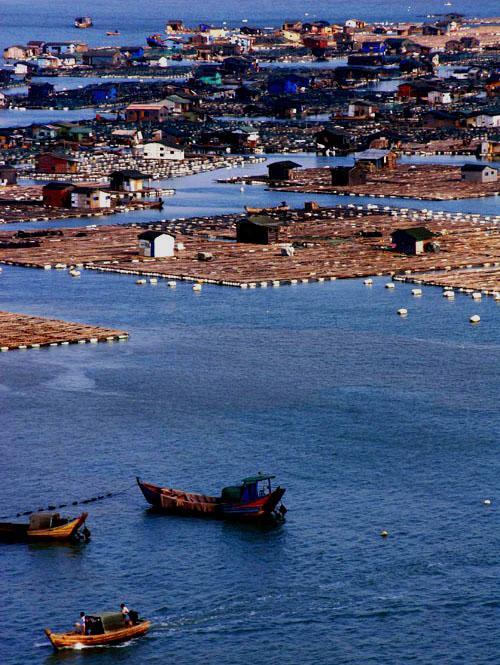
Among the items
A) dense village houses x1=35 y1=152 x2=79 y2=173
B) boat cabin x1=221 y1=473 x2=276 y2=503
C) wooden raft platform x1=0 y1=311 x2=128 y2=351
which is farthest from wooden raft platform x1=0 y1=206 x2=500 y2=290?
boat cabin x1=221 y1=473 x2=276 y2=503

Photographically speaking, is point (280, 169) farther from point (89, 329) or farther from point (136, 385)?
point (136, 385)

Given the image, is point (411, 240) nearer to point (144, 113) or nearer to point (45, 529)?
point (45, 529)

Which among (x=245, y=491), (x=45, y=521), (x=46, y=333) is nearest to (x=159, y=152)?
(x=46, y=333)

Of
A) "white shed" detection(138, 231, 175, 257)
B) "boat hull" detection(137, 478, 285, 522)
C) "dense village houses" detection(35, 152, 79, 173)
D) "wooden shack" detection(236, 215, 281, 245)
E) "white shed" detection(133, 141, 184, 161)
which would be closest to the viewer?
"boat hull" detection(137, 478, 285, 522)

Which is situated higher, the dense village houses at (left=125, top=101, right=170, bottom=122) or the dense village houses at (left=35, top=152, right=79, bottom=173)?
the dense village houses at (left=125, top=101, right=170, bottom=122)

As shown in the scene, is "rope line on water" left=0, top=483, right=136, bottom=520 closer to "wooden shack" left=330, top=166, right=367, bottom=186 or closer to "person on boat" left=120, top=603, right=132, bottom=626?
"person on boat" left=120, top=603, right=132, bottom=626
